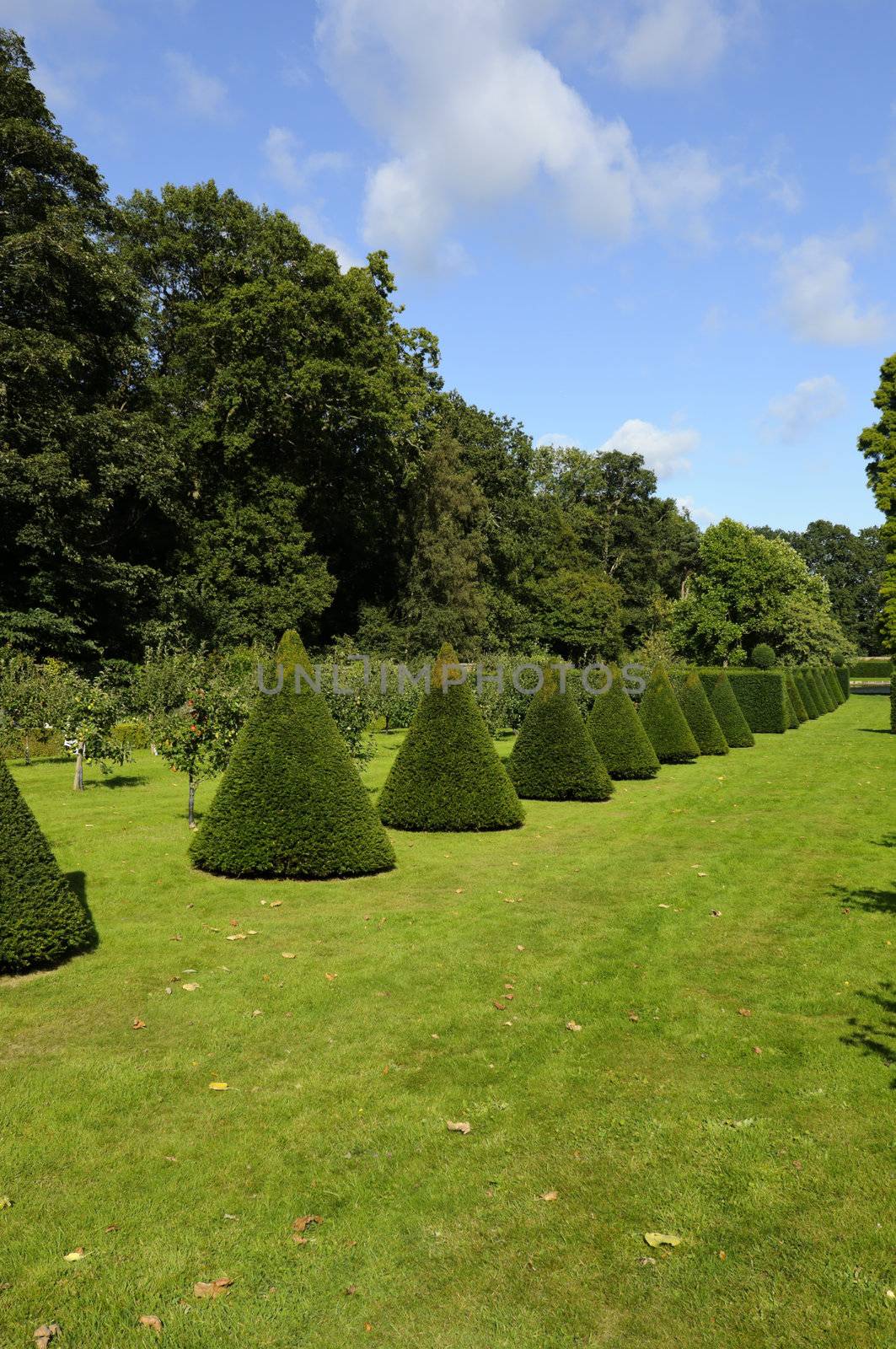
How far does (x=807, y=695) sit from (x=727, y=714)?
17848 millimetres

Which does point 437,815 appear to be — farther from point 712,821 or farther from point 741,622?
point 741,622

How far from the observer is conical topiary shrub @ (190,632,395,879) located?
1055 centimetres

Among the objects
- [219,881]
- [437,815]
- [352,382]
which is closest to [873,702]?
[352,382]

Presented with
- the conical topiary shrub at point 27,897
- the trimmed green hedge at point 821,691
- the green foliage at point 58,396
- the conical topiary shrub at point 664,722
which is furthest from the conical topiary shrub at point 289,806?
the trimmed green hedge at point 821,691

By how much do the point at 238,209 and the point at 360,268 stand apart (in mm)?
5875

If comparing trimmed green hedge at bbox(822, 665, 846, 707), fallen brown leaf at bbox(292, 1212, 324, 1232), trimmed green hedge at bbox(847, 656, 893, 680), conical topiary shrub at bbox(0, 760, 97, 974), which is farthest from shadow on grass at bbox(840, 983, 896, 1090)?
trimmed green hedge at bbox(847, 656, 893, 680)

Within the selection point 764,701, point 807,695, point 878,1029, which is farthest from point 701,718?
point 807,695

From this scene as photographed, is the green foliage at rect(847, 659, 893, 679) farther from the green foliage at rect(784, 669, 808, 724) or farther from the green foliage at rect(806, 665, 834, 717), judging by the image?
the green foliage at rect(784, 669, 808, 724)

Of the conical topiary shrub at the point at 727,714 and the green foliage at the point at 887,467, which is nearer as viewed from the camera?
the conical topiary shrub at the point at 727,714

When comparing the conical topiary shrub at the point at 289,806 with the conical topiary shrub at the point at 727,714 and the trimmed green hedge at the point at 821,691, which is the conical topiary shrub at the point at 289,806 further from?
the trimmed green hedge at the point at 821,691

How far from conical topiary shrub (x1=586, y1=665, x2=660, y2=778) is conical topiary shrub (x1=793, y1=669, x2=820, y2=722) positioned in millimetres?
24237

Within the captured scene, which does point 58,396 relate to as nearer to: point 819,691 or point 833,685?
point 819,691

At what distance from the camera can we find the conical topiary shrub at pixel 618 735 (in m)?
20.1

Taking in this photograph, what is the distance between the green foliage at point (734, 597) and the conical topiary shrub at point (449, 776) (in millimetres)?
50000
